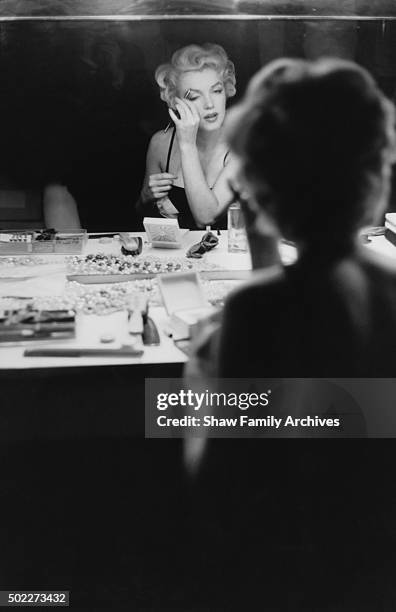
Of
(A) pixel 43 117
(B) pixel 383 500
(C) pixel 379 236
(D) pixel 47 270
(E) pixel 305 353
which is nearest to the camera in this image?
(E) pixel 305 353

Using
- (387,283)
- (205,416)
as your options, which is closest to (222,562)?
(205,416)

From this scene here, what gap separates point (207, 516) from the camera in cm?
154

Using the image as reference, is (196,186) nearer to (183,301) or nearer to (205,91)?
(205,91)

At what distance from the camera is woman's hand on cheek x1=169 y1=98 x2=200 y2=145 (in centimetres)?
198

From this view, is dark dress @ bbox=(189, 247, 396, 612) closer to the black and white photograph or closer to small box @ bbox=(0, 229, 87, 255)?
the black and white photograph

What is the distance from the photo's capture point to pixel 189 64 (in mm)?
2004

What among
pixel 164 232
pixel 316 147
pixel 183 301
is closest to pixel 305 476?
pixel 183 301

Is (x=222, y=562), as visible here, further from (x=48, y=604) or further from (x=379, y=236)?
(x=379, y=236)

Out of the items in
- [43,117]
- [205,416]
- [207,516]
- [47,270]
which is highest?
[43,117]

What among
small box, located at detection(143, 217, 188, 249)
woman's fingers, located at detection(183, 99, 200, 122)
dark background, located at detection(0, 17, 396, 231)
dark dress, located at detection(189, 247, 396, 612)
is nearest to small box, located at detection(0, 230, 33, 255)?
dark background, located at detection(0, 17, 396, 231)

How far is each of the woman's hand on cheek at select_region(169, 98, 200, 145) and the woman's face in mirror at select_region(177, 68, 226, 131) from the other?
2 centimetres

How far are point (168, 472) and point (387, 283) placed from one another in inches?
27.0

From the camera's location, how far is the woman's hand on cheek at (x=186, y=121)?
1.98 meters

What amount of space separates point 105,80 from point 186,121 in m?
0.32
